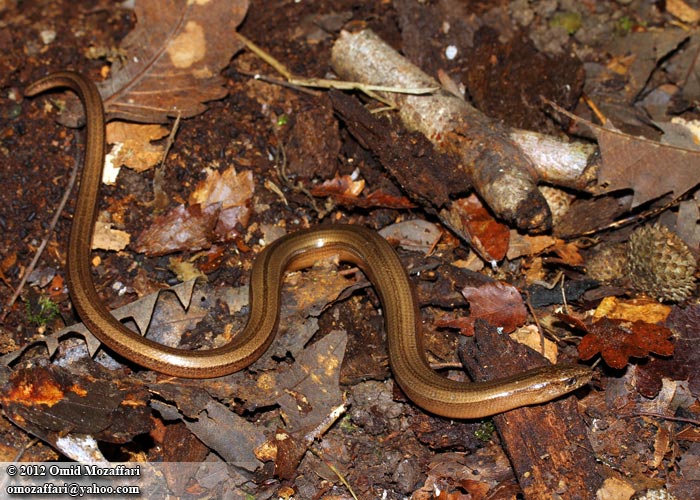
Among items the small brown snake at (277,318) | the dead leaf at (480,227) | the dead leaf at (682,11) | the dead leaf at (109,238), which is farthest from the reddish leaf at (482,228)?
the dead leaf at (682,11)

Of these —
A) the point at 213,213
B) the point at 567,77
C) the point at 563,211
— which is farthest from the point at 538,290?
the point at 213,213

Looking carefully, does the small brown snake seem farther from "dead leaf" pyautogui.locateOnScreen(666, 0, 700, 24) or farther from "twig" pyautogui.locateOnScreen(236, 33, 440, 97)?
"dead leaf" pyautogui.locateOnScreen(666, 0, 700, 24)

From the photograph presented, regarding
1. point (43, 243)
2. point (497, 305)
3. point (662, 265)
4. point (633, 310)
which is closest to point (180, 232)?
point (43, 243)

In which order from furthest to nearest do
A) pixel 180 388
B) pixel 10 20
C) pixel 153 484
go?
pixel 10 20 < pixel 180 388 < pixel 153 484

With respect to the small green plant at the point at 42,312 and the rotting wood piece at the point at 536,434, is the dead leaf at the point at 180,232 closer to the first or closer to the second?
the small green plant at the point at 42,312

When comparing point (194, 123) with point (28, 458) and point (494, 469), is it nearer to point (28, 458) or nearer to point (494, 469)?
point (28, 458)

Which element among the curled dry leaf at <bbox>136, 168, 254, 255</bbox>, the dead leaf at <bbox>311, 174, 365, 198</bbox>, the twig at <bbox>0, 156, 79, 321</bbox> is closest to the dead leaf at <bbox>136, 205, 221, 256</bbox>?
the curled dry leaf at <bbox>136, 168, 254, 255</bbox>
